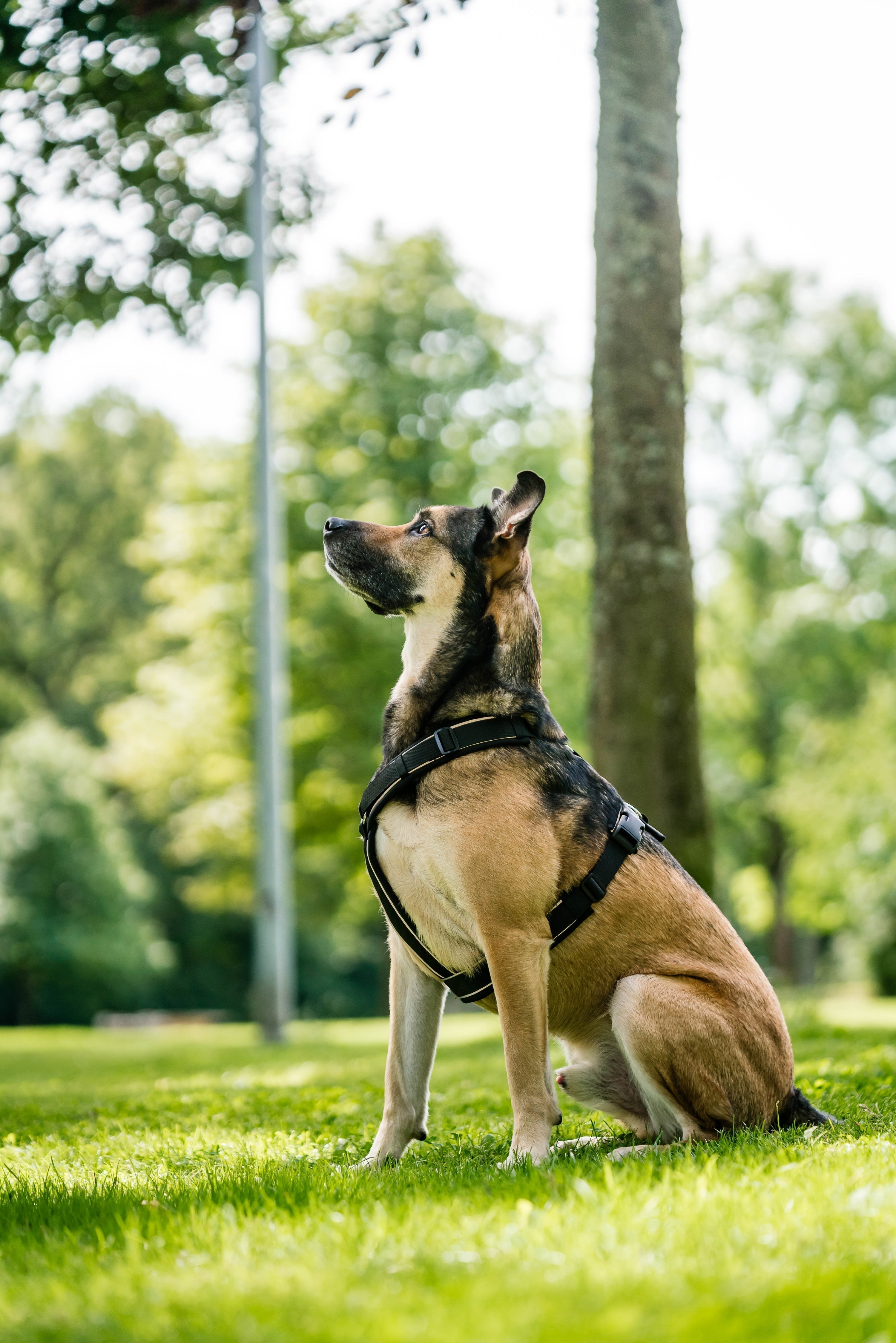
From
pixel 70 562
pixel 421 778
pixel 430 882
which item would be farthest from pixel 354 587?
pixel 70 562

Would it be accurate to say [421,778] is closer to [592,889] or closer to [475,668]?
[475,668]

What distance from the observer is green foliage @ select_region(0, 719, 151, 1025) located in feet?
99.4

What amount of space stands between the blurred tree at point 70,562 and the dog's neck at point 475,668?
120 ft

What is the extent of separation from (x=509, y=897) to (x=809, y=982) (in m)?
36.3

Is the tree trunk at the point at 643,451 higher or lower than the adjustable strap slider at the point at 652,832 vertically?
higher

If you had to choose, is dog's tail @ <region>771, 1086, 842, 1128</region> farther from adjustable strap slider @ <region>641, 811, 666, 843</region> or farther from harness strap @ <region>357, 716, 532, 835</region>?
harness strap @ <region>357, 716, 532, 835</region>

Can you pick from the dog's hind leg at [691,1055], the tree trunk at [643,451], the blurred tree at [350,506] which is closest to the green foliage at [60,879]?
the blurred tree at [350,506]

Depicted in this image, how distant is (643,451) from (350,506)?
15.1m

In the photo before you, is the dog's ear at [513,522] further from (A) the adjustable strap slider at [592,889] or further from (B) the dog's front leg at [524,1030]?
(B) the dog's front leg at [524,1030]

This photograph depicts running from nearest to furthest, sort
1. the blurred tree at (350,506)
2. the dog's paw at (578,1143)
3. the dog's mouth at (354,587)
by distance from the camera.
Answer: the dog's paw at (578,1143) < the dog's mouth at (354,587) < the blurred tree at (350,506)

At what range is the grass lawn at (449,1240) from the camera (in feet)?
6.79

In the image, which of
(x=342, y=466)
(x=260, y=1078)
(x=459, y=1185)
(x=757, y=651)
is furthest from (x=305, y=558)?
(x=459, y=1185)

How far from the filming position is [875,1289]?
2.22 metres

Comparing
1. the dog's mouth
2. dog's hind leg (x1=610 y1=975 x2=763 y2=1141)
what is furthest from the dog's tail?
the dog's mouth
